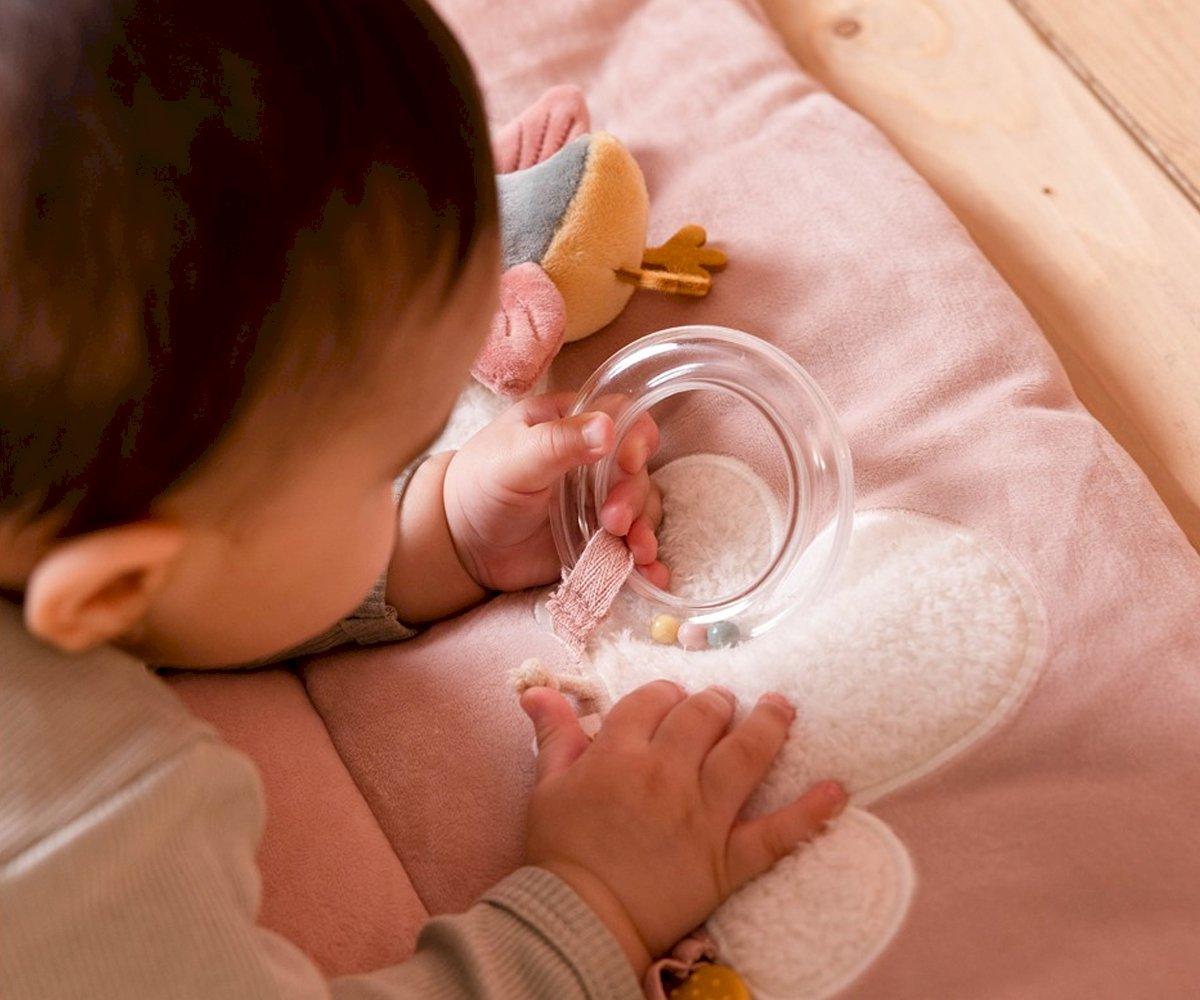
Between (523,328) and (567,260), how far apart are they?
0.06 metres

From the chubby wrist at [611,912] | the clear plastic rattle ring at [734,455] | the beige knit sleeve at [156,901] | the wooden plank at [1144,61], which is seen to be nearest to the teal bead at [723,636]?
the clear plastic rattle ring at [734,455]

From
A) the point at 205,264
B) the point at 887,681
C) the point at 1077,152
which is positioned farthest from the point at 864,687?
the point at 1077,152

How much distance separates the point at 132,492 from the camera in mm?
490

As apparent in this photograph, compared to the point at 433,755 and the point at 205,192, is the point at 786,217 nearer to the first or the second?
the point at 433,755

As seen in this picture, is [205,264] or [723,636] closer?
[205,264]

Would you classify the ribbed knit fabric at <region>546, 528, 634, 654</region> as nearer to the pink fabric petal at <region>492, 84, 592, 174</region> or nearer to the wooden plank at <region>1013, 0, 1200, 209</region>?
the pink fabric petal at <region>492, 84, 592, 174</region>

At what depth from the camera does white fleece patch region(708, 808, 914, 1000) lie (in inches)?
25.5

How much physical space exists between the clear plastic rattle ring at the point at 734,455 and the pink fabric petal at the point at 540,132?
0.70 feet

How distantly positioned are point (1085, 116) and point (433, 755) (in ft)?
2.85

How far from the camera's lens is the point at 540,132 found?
996 millimetres

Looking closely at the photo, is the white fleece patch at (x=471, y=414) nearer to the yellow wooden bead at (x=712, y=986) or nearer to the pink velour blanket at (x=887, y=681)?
the pink velour blanket at (x=887, y=681)

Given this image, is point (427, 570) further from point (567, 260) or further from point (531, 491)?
point (567, 260)

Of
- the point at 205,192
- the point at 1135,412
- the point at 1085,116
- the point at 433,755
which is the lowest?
the point at 433,755

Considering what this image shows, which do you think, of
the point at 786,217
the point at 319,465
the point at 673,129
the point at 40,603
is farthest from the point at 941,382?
the point at 40,603
